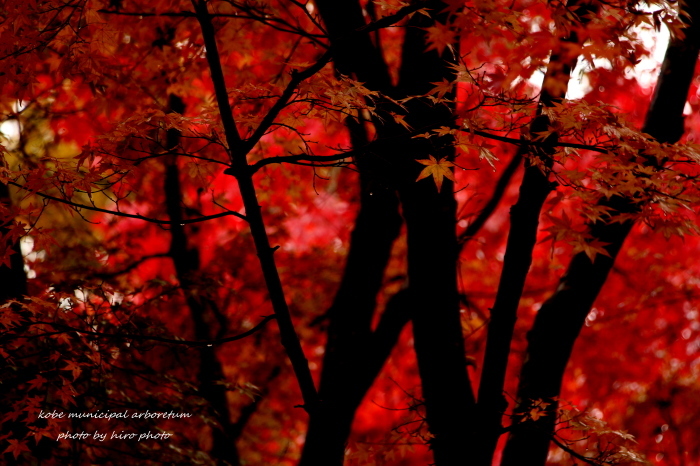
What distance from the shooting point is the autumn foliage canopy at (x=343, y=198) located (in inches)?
104

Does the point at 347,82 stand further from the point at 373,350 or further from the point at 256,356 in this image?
the point at 256,356

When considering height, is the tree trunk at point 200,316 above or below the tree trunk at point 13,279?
above

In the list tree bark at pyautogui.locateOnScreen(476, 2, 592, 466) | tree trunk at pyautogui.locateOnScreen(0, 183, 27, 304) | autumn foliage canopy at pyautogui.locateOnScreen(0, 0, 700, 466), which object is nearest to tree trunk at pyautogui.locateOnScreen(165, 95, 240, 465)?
autumn foliage canopy at pyautogui.locateOnScreen(0, 0, 700, 466)

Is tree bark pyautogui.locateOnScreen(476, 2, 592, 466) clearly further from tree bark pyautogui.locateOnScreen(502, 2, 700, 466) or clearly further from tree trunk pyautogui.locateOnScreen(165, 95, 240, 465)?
tree trunk pyautogui.locateOnScreen(165, 95, 240, 465)

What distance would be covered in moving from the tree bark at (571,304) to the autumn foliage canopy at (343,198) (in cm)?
1

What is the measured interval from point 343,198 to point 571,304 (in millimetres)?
3532

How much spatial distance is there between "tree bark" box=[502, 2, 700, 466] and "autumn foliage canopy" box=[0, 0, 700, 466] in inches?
0.6

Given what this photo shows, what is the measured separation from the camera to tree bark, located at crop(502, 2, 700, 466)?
3.57m

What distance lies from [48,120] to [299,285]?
10.8 ft

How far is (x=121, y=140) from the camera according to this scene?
2.63m

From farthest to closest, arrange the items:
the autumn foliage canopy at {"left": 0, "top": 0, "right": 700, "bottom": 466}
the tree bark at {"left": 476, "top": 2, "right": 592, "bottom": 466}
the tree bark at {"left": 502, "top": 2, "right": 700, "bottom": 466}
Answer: the tree bark at {"left": 502, "top": 2, "right": 700, "bottom": 466}, the tree bark at {"left": 476, "top": 2, "right": 592, "bottom": 466}, the autumn foliage canopy at {"left": 0, "top": 0, "right": 700, "bottom": 466}

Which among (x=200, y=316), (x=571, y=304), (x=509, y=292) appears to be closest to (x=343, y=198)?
(x=200, y=316)

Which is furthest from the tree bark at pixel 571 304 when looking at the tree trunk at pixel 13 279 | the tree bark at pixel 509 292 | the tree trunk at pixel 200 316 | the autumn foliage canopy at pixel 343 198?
the tree trunk at pixel 13 279

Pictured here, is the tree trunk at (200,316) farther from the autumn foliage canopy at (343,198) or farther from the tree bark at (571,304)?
the tree bark at (571,304)
